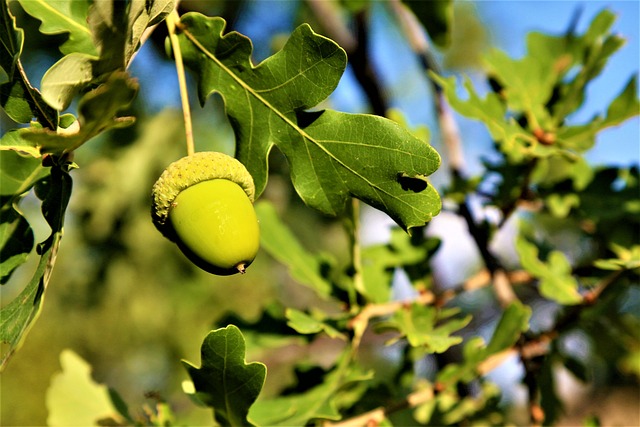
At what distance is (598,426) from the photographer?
1.30 metres

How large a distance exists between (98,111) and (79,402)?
87cm

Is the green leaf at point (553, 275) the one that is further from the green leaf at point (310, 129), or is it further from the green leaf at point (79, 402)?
the green leaf at point (79, 402)

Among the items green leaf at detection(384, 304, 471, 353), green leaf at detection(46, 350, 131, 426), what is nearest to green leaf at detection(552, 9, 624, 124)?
green leaf at detection(384, 304, 471, 353)

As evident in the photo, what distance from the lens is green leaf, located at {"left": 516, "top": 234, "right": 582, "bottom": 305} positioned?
4.27 ft

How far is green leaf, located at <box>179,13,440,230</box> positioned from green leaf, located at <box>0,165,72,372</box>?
236mm

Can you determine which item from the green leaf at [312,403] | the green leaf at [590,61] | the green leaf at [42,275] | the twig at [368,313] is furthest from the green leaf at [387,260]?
the green leaf at [42,275]

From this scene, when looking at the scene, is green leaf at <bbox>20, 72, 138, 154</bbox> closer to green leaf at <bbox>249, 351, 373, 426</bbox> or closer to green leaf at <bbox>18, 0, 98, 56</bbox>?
green leaf at <bbox>18, 0, 98, 56</bbox>

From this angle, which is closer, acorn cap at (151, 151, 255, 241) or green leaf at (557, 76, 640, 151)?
acorn cap at (151, 151, 255, 241)

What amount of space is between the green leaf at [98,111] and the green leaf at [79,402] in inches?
30.6

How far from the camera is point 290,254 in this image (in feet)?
4.51

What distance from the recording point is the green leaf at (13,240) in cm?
93

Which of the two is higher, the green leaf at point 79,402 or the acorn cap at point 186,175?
the acorn cap at point 186,175

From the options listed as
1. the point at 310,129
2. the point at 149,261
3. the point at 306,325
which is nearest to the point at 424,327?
the point at 306,325

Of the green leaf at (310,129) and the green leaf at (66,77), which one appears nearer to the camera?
the green leaf at (66,77)
